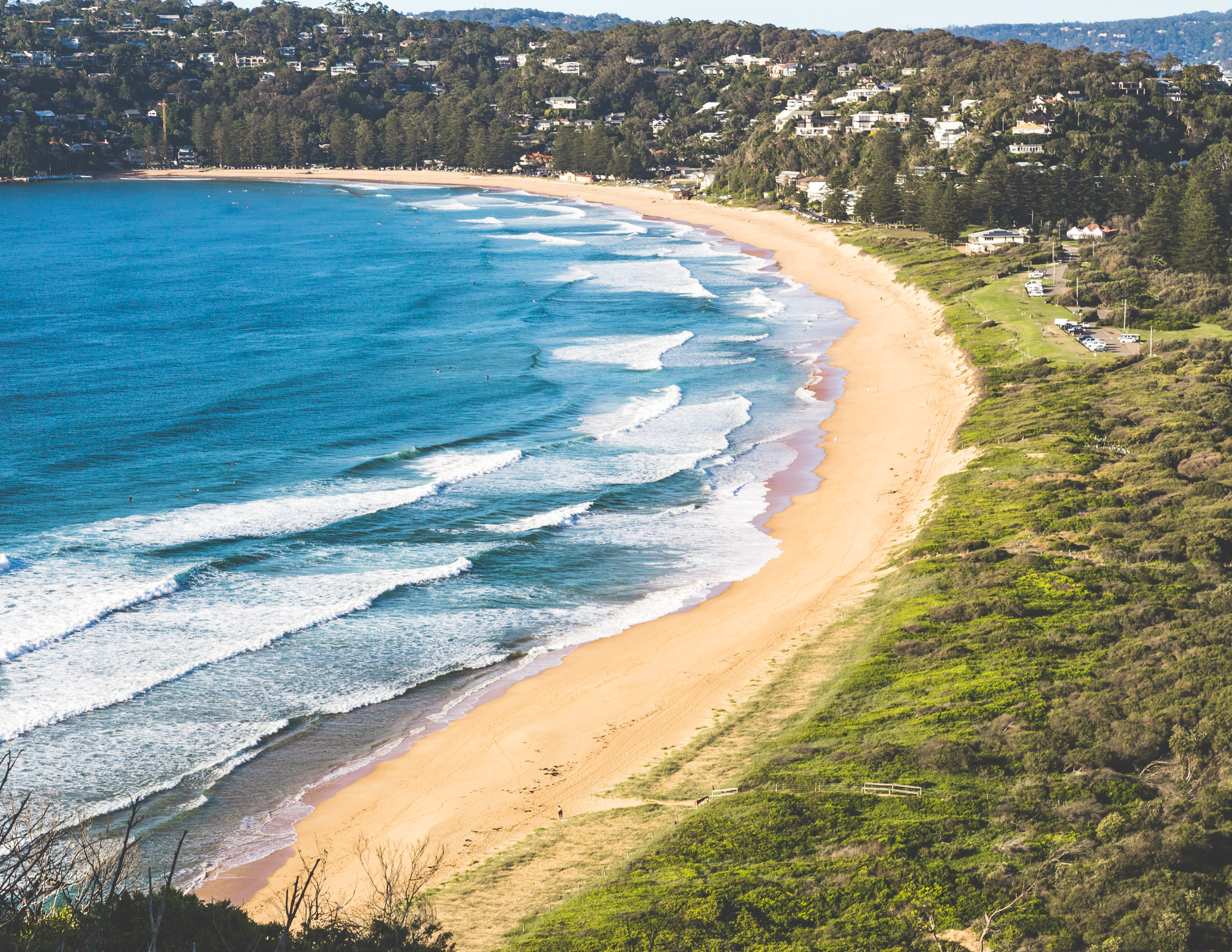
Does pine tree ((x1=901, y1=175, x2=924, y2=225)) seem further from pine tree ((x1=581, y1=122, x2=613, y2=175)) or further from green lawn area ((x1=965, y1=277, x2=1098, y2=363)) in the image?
pine tree ((x1=581, y1=122, x2=613, y2=175))

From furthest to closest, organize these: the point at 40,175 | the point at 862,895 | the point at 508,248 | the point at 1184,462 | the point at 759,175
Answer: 1. the point at 40,175
2. the point at 759,175
3. the point at 508,248
4. the point at 1184,462
5. the point at 862,895

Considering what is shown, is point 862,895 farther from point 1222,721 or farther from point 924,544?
point 924,544

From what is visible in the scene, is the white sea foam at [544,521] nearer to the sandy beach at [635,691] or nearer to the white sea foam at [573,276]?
the sandy beach at [635,691]

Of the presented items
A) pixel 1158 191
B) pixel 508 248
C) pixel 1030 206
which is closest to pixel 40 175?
pixel 508 248

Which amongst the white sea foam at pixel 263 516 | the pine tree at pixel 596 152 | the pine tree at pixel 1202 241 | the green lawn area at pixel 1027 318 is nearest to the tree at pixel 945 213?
the green lawn area at pixel 1027 318

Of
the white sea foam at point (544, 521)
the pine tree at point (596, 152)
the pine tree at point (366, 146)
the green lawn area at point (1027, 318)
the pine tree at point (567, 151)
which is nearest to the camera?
the white sea foam at point (544, 521)

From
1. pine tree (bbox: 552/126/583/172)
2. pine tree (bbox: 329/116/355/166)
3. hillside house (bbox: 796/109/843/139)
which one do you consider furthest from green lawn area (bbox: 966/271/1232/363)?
pine tree (bbox: 329/116/355/166)
